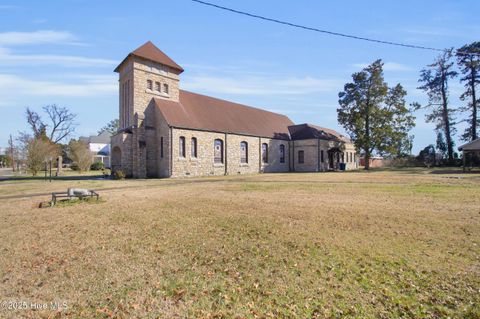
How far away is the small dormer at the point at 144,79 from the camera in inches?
994

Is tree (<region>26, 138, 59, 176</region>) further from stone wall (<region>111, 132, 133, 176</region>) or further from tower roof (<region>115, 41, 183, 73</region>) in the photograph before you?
tower roof (<region>115, 41, 183, 73</region>)

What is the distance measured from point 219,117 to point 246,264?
90.7ft

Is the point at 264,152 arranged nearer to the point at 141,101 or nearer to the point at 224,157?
the point at 224,157

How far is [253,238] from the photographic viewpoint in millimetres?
6012

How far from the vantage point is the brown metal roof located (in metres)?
26.7

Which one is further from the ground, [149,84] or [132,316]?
[149,84]

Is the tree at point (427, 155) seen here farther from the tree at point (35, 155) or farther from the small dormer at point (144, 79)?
the tree at point (35, 155)

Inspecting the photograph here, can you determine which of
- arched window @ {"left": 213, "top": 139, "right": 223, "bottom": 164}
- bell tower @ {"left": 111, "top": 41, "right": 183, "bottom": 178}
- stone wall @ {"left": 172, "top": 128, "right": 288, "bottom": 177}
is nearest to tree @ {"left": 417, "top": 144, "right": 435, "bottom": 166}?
stone wall @ {"left": 172, "top": 128, "right": 288, "bottom": 177}

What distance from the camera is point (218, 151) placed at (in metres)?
29.4

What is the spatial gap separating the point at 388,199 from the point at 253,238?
733 cm

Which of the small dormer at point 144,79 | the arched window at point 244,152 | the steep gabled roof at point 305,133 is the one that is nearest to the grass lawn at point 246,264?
the small dormer at point 144,79

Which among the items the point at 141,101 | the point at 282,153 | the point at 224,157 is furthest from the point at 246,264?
the point at 282,153

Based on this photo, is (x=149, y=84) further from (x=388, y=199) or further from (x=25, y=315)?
(x=25, y=315)

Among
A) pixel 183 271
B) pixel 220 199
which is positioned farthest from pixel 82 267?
pixel 220 199
